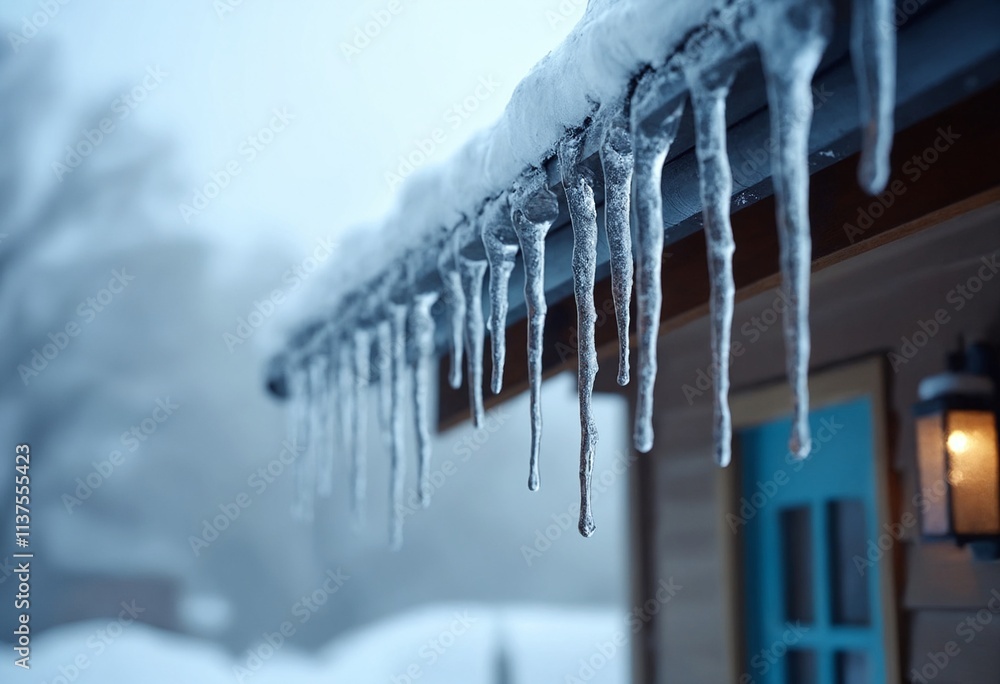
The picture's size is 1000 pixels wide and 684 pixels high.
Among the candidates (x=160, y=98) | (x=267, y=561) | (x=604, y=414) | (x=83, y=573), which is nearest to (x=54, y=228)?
(x=160, y=98)

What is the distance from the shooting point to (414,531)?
14820 millimetres

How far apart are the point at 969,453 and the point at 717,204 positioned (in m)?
1.47

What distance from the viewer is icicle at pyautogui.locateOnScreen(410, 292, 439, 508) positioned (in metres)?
2.31

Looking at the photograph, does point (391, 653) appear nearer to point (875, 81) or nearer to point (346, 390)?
point (346, 390)

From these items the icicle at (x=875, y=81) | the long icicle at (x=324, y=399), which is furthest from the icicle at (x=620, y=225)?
the long icicle at (x=324, y=399)

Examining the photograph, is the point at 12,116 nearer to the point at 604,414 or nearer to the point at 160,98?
the point at 160,98

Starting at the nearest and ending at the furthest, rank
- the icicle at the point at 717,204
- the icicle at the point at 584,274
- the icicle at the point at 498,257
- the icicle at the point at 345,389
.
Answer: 1. the icicle at the point at 717,204
2. the icicle at the point at 584,274
3. the icicle at the point at 498,257
4. the icicle at the point at 345,389

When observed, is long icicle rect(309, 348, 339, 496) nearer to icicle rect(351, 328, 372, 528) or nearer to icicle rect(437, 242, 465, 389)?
icicle rect(351, 328, 372, 528)

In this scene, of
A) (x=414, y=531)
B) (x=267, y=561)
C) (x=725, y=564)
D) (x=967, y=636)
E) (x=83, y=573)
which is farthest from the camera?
(x=414, y=531)

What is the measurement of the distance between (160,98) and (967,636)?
15045 mm

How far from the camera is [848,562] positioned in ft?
9.36

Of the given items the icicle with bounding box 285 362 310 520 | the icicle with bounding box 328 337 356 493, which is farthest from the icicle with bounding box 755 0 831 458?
the icicle with bounding box 285 362 310 520

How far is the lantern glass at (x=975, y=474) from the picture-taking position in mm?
2217

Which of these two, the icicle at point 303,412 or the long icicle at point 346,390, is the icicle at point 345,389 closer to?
the long icicle at point 346,390
